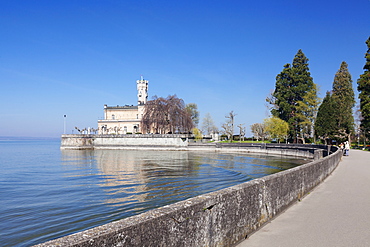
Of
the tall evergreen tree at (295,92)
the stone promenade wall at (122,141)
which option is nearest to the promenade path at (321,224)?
the tall evergreen tree at (295,92)

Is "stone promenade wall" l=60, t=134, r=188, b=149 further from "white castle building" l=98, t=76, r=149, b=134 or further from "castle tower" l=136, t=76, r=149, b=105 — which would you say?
"castle tower" l=136, t=76, r=149, b=105

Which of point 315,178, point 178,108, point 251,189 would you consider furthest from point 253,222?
point 178,108

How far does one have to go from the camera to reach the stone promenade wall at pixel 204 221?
11.4 feet

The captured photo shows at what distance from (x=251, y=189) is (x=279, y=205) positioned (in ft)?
6.51

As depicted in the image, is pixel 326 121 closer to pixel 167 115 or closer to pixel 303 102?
pixel 303 102

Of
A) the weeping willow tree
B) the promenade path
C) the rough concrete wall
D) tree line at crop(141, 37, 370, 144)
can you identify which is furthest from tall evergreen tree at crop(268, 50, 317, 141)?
the promenade path

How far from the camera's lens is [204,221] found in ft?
16.1

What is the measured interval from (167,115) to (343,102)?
45.5m

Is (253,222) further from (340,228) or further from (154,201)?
(154,201)

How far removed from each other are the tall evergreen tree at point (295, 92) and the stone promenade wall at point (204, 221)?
59352 millimetres

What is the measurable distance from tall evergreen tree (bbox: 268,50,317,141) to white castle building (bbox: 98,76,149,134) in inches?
2247

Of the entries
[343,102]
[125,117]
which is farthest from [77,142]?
[343,102]

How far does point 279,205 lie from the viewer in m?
7.92

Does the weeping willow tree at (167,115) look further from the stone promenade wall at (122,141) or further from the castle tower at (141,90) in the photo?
the castle tower at (141,90)
